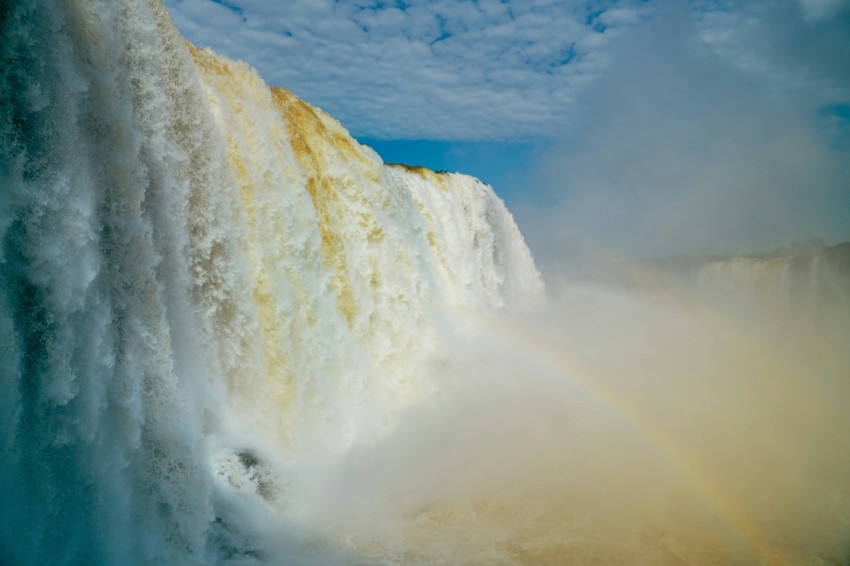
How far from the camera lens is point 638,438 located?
1027cm

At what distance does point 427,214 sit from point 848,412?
11.8 meters

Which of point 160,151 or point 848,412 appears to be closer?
point 160,151

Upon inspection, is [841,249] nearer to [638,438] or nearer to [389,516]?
[638,438]

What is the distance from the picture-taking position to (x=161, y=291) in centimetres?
561

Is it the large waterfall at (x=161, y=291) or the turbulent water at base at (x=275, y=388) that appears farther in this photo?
the turbulent water at base at (x=275, y=388)

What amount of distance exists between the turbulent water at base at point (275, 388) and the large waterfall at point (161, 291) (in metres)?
0.03

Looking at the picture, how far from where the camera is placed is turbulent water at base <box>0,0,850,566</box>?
4117mm

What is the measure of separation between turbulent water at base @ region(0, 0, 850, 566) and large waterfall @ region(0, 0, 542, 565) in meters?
0.03

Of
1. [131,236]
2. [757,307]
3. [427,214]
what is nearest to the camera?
[131,236]

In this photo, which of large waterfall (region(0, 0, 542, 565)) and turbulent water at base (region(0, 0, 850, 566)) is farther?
turbulent water at base (region(0, 0, 850, 566))

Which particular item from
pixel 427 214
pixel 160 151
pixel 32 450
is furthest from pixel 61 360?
pixel 427 214

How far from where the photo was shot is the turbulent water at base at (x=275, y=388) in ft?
13.5

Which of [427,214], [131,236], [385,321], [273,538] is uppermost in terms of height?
[427,214]

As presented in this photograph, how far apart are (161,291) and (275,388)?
2.84m
